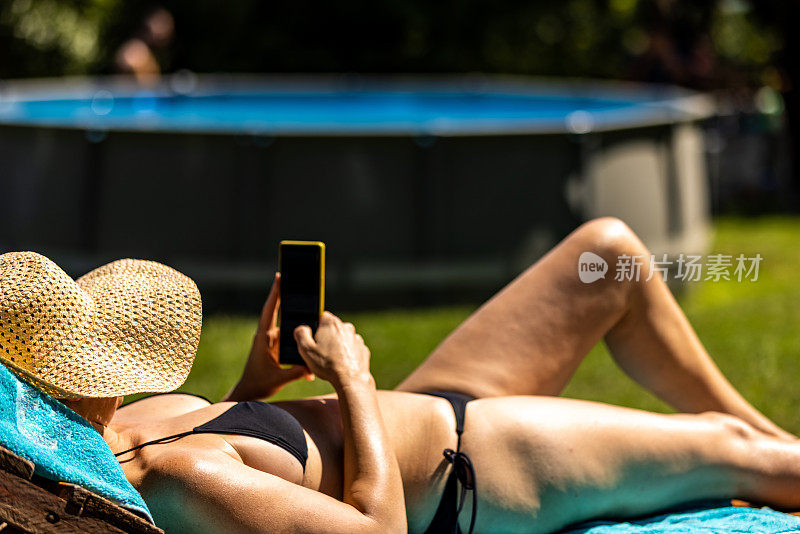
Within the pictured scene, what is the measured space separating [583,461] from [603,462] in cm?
6

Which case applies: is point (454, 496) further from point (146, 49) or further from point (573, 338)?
point (146, 49)

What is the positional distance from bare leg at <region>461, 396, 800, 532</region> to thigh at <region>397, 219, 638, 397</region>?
0.54 feet

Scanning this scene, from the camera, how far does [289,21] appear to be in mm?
14938

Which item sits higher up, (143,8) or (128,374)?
(143,8)

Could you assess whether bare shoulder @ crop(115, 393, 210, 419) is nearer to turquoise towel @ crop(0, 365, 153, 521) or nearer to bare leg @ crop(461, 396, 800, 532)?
turquoise towel @ crop(0, 365, 153, 521)

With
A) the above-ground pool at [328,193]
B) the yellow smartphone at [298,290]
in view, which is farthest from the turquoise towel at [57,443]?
the above-ground pool at [328,193]

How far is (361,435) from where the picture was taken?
246cm

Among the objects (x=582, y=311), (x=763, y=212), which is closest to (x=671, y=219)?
(x=763, y=212)

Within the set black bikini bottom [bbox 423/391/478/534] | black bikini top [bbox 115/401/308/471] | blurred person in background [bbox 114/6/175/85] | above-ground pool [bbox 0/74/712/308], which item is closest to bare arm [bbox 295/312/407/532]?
black bikini top [bbox 115/401/308/471]

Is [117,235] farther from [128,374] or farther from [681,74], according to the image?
[681,74]

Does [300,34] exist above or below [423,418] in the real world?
above

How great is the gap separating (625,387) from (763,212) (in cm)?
601

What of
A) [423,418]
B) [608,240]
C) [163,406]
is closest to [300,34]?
[608,240]

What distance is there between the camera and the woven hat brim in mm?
2285
